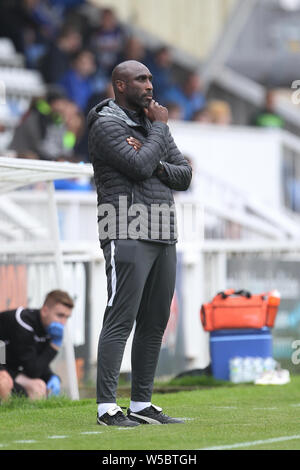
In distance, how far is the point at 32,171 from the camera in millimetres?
8867

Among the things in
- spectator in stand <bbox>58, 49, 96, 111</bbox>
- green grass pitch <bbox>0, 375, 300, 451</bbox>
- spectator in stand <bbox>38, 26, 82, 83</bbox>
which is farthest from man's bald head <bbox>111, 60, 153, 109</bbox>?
spectator in stand <bbox>38, 26, 82, 83</bbox>

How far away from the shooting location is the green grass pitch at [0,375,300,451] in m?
6.07

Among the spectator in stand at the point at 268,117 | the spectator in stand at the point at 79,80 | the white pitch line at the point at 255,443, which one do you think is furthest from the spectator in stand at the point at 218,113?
the white pitch line at the point at 255,443

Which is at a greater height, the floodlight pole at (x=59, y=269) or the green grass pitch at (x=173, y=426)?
the floodlight pole at (x=59, y=269)

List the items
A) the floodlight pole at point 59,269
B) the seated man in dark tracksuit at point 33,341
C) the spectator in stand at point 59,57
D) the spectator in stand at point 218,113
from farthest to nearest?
1. the spectator in stand at point 218,113
2. the spectator in stand at point 59,57
3. the floodlight pole at point 59,269
4. the seated man in dark tracksuit at point 33,341

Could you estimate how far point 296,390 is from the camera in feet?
33.9

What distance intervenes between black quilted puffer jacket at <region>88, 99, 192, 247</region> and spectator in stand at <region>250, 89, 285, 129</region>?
15182 millimetres

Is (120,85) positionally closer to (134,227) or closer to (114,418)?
(134,227)

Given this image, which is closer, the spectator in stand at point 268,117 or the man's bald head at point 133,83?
the man's bald head at point 133,83

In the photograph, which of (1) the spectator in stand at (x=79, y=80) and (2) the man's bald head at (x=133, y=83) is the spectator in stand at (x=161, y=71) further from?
(2) the man's bald head at (x=133, y=83)

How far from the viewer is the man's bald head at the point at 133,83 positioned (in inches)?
275

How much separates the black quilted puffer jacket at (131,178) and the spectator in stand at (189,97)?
45.7 feet
